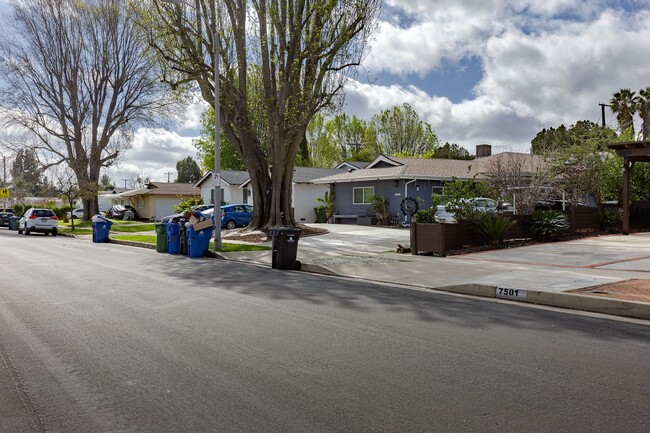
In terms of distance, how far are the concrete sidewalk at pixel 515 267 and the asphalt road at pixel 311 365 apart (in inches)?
28.0

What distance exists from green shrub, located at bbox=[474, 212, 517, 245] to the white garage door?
4064cm

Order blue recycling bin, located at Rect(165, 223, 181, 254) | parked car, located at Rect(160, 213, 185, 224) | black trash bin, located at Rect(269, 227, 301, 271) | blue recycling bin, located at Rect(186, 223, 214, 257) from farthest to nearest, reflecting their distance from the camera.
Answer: parked car, located at Rect(160, 213, 185, 224)
blue recycling bin, located at Rect(165, 223, 181, 254)
blue recycling bin, located at Rect(186, 223, 214, 257)
black trash bin, located at Rect(269, 227, 301, 271)

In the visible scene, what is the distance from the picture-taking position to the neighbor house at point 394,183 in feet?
103

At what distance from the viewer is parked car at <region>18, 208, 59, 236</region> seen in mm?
33500

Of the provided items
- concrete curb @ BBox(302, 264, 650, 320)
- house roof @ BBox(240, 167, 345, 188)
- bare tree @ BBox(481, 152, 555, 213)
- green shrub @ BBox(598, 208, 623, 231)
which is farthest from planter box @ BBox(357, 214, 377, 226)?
concrete curb @ BBox(302, 264, 650, 320)

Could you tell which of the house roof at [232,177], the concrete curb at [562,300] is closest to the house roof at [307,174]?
the house roof at [232,177]

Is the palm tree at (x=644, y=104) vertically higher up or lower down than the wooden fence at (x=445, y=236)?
higher up

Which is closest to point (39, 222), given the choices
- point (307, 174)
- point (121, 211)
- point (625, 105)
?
point (307, 174)

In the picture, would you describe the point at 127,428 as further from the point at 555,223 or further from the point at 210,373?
the point at 555,223

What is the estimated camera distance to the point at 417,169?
105 feet

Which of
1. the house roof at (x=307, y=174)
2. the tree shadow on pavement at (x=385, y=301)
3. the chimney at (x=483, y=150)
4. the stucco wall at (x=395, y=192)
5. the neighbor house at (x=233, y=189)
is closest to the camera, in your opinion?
the tree shadow on pavement at (x=385, y=301)

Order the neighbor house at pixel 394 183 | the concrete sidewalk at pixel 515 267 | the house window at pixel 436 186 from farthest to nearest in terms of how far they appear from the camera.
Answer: the house window at pixel 436 186
the neighbor house at pixel 394 183
the concrete sidewalk at pixel 515 267

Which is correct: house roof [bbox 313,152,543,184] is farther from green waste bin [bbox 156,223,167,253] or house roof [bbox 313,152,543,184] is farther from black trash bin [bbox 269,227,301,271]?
black trash bin [bbox 269,227,301,271]

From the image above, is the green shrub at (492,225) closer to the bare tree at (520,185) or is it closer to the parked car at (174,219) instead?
the bare tree at (520,185)
